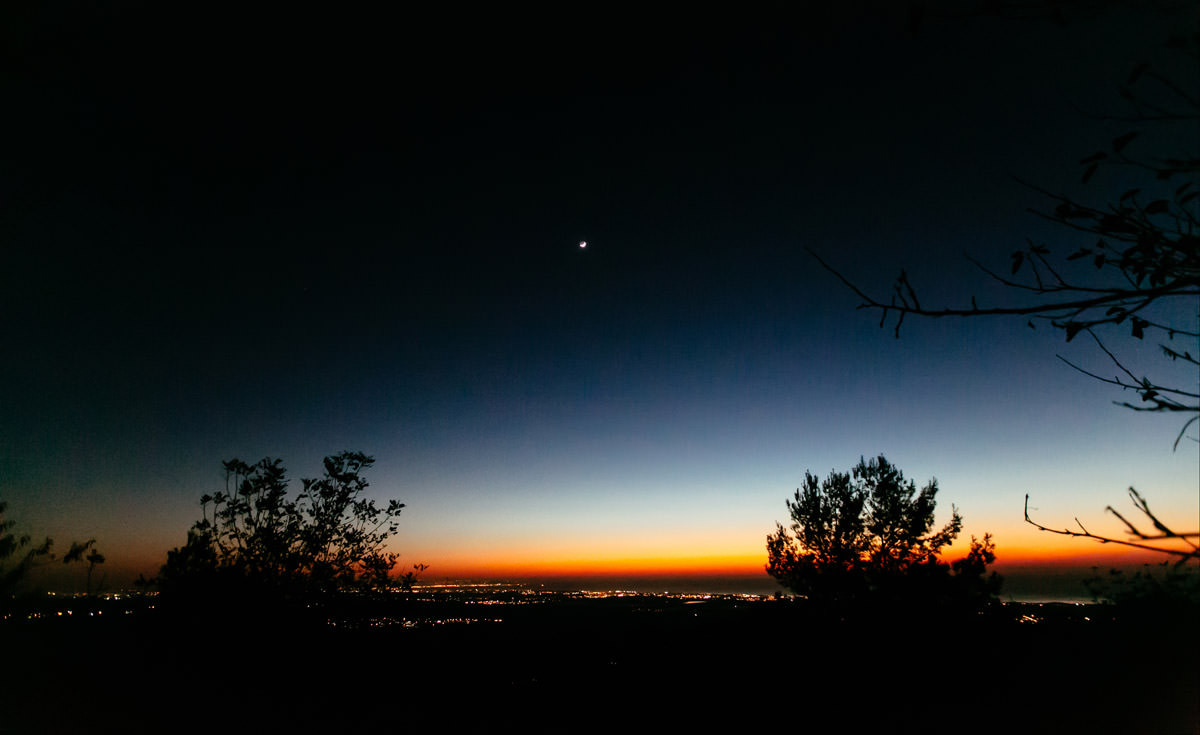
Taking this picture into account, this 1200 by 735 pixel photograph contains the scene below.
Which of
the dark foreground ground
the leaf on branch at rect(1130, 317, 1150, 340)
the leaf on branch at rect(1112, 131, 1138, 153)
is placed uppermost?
the leaf on branch at rect(1112, 131, 1138, 153)

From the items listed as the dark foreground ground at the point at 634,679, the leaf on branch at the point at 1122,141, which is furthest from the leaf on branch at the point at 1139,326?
the dark foreground ground at the point at 634,679

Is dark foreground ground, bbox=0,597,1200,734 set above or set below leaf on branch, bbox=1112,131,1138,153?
below

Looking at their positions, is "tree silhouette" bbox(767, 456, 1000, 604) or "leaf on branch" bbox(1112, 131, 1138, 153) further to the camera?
"tree silhouette" bbox(767, 456, 1000, 604)

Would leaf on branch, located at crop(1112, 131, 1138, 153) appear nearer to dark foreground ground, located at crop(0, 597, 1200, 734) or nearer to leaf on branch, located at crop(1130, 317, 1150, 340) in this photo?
leaf on branch, located at crop(1130, 317, 1150, 340)

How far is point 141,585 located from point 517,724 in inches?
809

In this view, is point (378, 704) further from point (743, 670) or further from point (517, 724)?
point (743, 670)

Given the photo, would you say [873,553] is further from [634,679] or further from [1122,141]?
[1122,141]

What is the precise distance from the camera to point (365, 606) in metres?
22.7

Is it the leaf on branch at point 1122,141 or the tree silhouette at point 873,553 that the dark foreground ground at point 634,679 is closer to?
the tree silhouette at point 873,553

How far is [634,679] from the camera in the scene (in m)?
20.1

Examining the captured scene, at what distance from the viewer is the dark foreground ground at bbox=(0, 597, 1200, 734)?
1639 centimetres

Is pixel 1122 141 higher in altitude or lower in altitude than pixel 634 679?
higher

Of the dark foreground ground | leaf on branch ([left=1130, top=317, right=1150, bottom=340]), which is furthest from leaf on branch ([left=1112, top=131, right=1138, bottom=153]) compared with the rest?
the dark foreground ground

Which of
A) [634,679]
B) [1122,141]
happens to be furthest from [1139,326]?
Result: [634,679]
